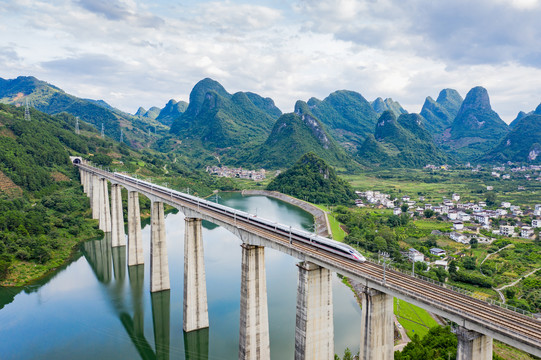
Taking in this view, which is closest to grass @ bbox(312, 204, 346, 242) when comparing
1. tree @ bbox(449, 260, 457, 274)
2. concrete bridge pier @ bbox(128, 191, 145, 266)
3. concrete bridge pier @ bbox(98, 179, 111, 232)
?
tree @ bbox(449, 260, 457, 274)

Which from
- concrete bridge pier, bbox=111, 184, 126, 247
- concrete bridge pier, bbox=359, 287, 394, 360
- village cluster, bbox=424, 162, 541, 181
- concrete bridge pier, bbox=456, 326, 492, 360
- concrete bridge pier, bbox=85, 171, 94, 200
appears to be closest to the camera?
concrete bridge pier, bbox=456, 326, 492, 360

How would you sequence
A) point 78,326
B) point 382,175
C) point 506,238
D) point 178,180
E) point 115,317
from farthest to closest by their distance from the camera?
point 382,175, point 178,180, point 506,238, point 115,317, point 78,326

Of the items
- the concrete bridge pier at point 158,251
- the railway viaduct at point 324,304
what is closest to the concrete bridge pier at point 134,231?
the concrete bridge pier at point 158,251

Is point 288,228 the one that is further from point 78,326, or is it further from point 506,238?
point 506,238

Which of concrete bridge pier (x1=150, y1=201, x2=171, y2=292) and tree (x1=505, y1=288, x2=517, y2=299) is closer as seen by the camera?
concrete bridge pier (x1=150, y1=201, x2=171, y2=292)

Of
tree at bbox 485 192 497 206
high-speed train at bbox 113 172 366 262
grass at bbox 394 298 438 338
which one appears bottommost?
grass at bbox 394 298 438 338

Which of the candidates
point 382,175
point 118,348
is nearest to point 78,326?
point 118,348

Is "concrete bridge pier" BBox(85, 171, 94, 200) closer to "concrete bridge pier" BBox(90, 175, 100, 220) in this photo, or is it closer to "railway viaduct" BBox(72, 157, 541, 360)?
"concrete bridge pier" BBox(90, 175, 100, 220)

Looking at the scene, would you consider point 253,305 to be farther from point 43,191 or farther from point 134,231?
point 43,191
